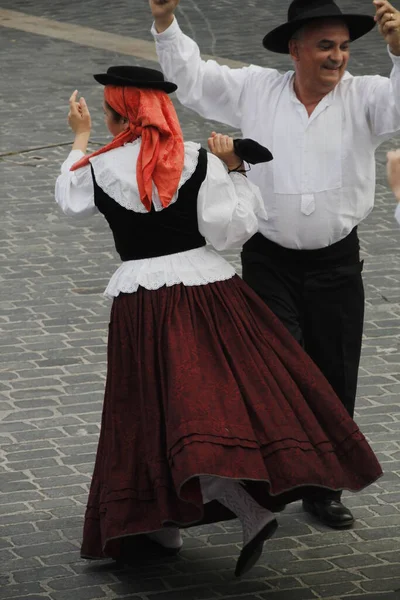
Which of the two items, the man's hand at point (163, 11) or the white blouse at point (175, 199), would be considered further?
the man's hand at point (163, 11)

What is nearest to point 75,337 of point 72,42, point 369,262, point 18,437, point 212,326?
point 18,437

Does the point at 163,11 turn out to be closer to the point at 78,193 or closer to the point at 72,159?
the point at 72,159

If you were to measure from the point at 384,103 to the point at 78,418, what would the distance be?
2212 mm

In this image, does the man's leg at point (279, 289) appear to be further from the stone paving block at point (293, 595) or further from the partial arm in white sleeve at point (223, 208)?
the stone paving block at point (293, 595)

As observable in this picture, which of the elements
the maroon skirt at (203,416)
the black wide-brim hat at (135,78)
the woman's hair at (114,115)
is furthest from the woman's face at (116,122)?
the maroon skirt at (203,416)

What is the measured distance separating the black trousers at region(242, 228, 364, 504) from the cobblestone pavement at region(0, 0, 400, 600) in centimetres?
60

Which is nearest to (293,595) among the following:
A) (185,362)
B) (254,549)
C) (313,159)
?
(254,549)

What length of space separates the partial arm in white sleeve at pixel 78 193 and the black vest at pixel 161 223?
35 mm

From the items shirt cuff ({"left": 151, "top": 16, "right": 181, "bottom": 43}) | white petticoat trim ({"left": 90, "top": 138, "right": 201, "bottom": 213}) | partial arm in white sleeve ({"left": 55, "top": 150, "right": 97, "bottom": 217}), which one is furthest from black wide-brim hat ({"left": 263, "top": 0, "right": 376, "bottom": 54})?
partial arm in white sleeve ({"left": 55, "top": 150, "right": 97, "bottom": 217})

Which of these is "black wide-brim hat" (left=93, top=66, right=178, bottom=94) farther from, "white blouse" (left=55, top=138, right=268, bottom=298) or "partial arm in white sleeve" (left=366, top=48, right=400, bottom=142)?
"partial arm in white sleeve" (left=366, top=48, right=400, bottom=142)

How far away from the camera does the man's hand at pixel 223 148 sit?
4816 millimetres

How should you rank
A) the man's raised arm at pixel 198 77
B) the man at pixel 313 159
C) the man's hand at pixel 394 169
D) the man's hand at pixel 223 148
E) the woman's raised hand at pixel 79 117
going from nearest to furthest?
1. the man's hand at pixel 394 169
2. the man's hand at pixel 223 148
3. the woman's raised hand at pixel 79 117
4. the man at pixel 313 159
5. the man's raised arm at pixel 198 77

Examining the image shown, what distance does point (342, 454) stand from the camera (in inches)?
191

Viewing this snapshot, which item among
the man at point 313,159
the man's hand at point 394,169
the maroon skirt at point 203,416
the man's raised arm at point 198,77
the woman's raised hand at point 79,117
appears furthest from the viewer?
the man's raised arm at point 198,77
